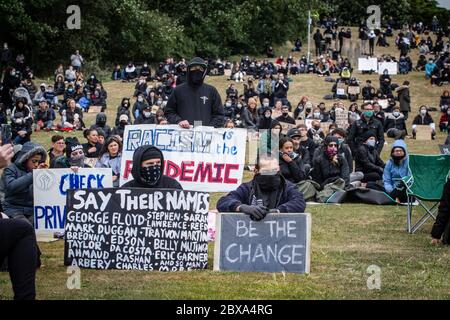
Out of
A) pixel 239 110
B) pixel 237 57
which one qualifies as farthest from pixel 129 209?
pixel 237 57

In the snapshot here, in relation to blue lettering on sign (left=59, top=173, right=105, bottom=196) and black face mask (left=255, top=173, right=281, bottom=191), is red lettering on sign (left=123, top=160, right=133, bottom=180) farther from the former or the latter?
black face mask (left=255, top=173, right=281, bottom=191)

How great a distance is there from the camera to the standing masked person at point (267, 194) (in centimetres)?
1005

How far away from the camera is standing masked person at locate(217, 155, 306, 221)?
33.0 feet

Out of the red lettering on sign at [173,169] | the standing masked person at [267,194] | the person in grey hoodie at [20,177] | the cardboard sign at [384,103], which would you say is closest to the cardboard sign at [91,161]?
the red lettering on sign at [173,169]

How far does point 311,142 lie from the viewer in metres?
21.1

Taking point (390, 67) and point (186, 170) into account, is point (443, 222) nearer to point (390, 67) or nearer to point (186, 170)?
point (186, 170)

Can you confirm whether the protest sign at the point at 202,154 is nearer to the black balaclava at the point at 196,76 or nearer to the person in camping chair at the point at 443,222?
the black balaclava at the point at 196,76

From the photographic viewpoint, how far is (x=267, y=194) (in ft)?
33.7

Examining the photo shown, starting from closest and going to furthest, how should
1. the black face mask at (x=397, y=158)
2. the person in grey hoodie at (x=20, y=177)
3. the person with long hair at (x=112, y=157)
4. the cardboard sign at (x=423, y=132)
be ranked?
the person in grey hoodie at (x=20, y=177) < the person with long hair at (x=112, y=157) < the black face mask at (x=397, y=158) < the cardboard sign at (x=423, y=132)

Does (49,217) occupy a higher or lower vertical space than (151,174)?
lower

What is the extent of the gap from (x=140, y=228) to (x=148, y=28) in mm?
47897

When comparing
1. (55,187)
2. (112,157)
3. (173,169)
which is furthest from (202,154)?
(55,187)

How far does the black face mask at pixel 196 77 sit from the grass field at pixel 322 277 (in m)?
2.73
